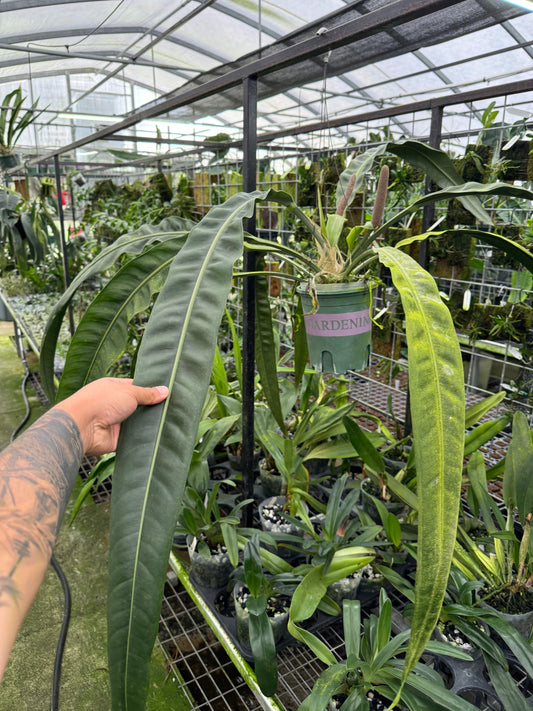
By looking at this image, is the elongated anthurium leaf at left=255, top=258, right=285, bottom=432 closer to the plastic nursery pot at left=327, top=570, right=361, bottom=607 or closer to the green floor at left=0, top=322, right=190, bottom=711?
the plastic nursery pot at left=327, top=570, right=361, bottom=607

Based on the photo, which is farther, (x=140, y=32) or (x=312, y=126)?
(x=140, y=32)

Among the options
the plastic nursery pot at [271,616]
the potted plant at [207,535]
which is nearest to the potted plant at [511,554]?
the plastic nursery pot at [271,616]

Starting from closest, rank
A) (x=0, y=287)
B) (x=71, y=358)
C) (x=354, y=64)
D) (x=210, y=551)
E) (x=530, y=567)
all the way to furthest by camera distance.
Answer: (x=71, y=358) < (x=530, y=567) < (x=210, y=551) < (x=354, y=64) < (x=0, y=287)

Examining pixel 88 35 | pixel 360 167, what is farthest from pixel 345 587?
pixel 88 35

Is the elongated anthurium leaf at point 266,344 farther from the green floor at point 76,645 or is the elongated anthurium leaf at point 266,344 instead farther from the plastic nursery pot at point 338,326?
the green floor at point 76,645

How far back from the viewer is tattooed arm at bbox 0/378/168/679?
0.39 meters

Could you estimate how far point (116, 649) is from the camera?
1.37 feet

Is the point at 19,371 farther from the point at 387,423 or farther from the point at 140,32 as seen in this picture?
the point at 140,32

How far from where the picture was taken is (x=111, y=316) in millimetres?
804

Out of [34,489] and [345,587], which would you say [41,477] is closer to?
[34,489]

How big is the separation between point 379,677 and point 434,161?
874 millimetres

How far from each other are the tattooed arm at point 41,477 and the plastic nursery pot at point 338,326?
46 centimetres

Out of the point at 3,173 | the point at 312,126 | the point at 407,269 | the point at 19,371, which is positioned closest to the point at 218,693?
the point at 407,269

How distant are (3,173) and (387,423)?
326 cm
